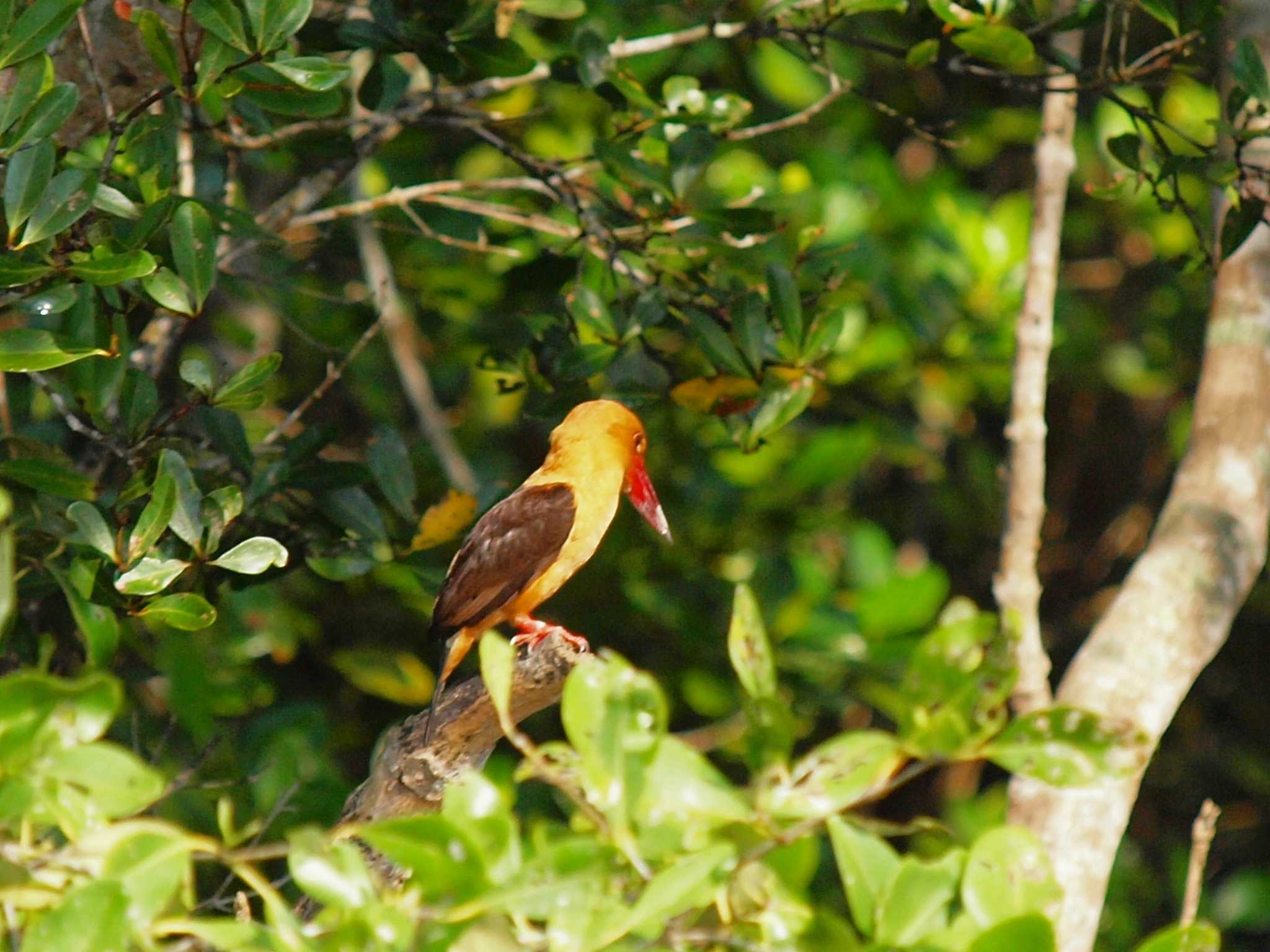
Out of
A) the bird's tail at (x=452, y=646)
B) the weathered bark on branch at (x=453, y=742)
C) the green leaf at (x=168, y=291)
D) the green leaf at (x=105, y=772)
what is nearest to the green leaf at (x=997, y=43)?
the weathered bark on branch at (x=453, y=742)

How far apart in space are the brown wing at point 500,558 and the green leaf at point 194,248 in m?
1.09

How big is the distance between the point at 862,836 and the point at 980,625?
32cm

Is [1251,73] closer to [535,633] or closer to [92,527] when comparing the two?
[535,633]

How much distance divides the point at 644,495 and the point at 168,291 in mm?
1864

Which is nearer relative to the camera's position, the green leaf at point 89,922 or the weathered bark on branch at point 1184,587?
the green leaf at point 89,922

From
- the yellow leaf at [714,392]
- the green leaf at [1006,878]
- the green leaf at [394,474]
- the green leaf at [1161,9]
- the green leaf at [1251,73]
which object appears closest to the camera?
the green leaf at [1006,878]

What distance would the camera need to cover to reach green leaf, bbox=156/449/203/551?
2805 millimetres

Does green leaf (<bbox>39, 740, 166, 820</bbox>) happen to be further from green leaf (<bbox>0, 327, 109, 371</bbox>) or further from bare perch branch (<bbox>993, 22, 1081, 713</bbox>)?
bare perch branch (<bbox>993, 22, 1081, 713</bbox>)

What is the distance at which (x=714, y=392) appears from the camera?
3.65 m

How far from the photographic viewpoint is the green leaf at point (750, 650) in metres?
1.93

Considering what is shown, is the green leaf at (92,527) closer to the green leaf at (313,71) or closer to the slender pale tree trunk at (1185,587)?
→ the green leaf at (313,71)

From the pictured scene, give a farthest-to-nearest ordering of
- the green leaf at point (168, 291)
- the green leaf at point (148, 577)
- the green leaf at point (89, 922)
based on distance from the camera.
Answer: the green leaf at point (168, 291) < the green leaf at point (148, 577) < the green leaf at point (89, 922)

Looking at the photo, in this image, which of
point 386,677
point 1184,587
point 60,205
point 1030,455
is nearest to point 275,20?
point 60,205

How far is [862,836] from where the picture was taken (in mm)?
1915
